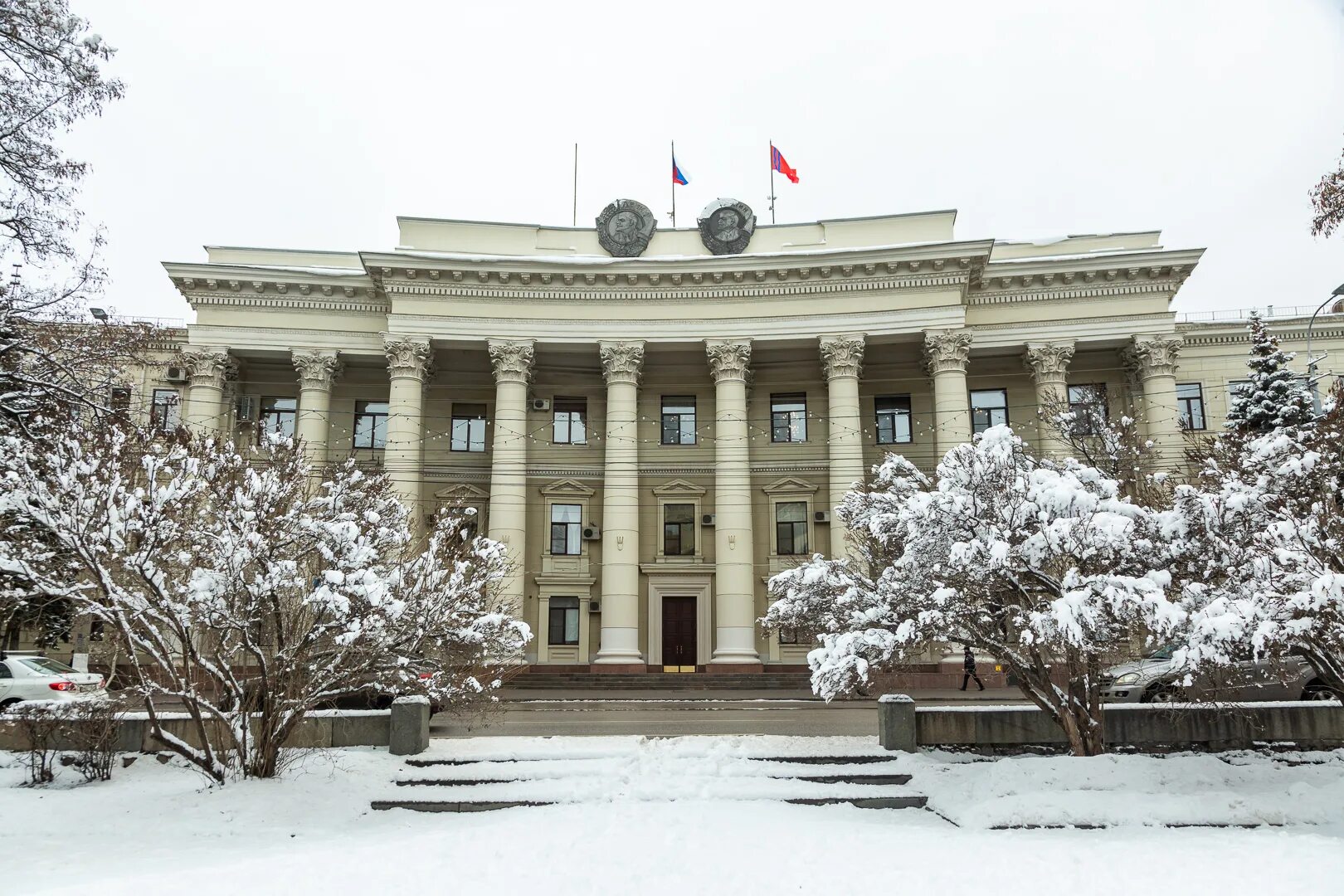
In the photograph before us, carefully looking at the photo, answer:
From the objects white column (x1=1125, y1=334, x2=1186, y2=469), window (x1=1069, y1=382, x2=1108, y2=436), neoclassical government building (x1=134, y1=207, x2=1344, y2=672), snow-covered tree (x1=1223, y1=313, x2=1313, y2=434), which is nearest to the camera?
window (x1=1069, y1=382, x2=1108, y2=436)

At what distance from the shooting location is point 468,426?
112 feet

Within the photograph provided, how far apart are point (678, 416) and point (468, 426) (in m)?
7.54

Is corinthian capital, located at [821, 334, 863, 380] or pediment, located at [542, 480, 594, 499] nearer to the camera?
corinthian capital, located at [821, 334, 863, 380]

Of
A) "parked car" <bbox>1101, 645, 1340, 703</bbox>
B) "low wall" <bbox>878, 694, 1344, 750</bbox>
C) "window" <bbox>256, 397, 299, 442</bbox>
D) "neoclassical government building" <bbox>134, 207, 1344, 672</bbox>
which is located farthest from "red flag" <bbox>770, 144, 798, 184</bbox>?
"low wall" <bbox>878, 694, 1344, 750</bbox>

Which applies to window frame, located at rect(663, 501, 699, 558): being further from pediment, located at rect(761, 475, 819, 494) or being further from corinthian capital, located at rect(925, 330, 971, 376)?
corinthian capital, located at rect(925, 330, 971, 376)

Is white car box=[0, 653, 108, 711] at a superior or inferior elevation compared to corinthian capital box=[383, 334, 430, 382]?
inferior

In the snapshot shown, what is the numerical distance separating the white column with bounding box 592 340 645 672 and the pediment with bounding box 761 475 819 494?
4.70 metres

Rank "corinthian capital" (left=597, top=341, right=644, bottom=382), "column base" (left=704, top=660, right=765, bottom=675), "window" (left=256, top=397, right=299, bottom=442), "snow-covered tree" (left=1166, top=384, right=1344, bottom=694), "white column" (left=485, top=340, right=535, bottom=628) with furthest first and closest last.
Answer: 1. "window" (left=256, top=397, right=299, bottom=442)
2. "corinthian capital" (left=597, top=341, right=644, bottom=382)
3. "white column" (left=485, top=340, right=535, bottom=628)
4. "column base" (left=704, top=660, right=765, bottom=675)
5. "snow-covered tree" (left=1166, top=384, right=1344, bottom=694)

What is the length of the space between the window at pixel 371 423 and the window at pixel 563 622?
8552 mm

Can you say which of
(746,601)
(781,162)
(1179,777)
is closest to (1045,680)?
(1179,777)

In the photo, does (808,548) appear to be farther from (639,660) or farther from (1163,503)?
(1163,503)

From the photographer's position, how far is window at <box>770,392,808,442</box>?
33.5 meters

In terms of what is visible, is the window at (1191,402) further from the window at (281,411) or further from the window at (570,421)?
the window at (281,411)

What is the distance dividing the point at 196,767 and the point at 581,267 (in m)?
22.1
